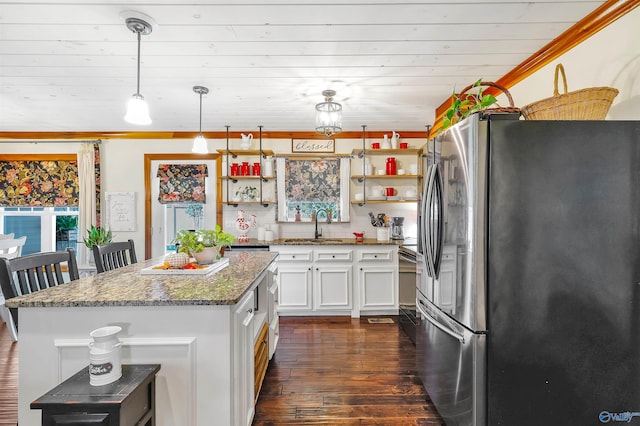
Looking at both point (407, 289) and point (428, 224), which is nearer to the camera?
point (428, 224)

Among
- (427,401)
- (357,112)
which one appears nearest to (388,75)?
(357,112)

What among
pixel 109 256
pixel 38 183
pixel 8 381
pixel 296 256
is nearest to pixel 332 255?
pixel 296 256

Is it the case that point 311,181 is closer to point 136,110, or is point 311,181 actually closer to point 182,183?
point 182,183

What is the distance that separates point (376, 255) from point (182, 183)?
2.78 m

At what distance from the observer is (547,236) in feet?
4.95

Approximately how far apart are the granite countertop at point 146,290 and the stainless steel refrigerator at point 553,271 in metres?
1.17

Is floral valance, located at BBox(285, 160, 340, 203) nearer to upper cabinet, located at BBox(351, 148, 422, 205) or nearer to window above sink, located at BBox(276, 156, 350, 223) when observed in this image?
window above sink, located at BBox(276, 156, 350, 223)

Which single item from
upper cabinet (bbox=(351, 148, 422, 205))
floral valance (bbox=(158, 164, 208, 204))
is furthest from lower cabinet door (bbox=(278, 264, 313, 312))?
floral valance (bbox=(158, 164, 208, 204))

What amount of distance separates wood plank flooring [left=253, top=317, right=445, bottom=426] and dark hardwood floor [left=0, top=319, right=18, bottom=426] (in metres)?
1.51

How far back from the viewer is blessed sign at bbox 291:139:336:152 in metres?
4.62

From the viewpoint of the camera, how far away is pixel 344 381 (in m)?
2.49

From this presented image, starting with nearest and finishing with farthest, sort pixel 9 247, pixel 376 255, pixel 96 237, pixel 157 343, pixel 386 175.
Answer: pixel 157 343
pixel 9 247
pixel 376 255
pixel 96 237
pixel 386 175

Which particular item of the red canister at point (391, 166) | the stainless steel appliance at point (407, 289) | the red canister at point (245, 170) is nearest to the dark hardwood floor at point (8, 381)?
the red canister at point (245, 170)

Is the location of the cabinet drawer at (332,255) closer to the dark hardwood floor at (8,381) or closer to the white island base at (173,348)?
the white island base at (173,348)
